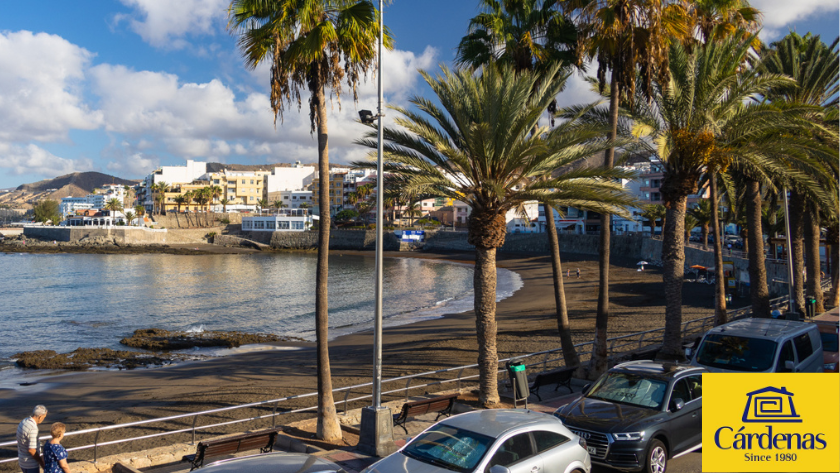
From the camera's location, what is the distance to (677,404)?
8422mm

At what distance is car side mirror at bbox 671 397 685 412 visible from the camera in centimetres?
838

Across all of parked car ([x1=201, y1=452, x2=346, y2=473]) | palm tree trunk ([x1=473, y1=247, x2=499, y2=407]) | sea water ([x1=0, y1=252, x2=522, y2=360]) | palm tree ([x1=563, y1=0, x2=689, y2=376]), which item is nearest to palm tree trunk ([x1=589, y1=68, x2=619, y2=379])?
palm tree ([x1=563, y1=0, x2=689, y2=376])

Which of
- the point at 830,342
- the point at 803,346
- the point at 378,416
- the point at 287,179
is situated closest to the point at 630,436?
Result: the point at 378,416

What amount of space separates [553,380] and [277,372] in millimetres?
11773

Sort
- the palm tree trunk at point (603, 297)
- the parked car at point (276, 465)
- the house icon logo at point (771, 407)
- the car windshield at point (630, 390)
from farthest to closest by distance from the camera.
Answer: the palm tree trunk at point (603, 297) → the car windshield at point (630, 390) → the house icon logo at point (771, 407) → the parked car at point (276, 465)

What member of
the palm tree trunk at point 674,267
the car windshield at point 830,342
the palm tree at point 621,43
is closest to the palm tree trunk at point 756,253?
the car windshield at point 830,342

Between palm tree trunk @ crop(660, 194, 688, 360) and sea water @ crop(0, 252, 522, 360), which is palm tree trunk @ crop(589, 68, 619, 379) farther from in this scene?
sea water @ crop(0, 252, 522, 360)

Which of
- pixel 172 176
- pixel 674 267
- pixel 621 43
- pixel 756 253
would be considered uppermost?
pixel 172 176

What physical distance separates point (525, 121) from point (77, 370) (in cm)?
2213

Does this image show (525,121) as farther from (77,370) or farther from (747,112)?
(77,370)

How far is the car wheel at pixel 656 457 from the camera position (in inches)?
303

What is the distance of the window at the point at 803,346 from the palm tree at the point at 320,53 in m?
9.83

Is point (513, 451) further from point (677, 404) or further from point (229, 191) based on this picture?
point (229, 191)

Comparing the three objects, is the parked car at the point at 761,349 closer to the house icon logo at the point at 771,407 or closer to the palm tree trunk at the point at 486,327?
the house icon logo at the point at 771,407
